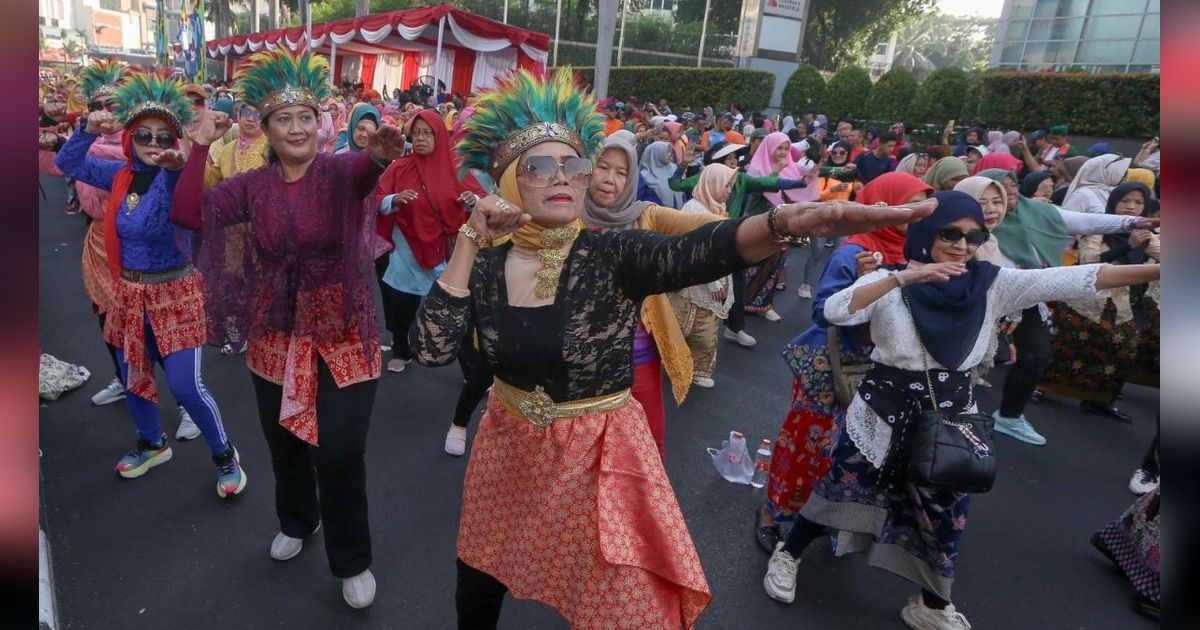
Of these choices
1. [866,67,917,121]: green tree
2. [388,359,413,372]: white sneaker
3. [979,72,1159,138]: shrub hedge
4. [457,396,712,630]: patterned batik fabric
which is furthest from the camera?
[866,67,917,121]: green tree

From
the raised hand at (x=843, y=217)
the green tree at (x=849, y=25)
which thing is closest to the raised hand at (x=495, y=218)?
the raised hand at (x=843, y=217)

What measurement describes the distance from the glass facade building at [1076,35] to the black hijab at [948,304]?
2121cm

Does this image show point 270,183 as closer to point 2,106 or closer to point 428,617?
point 428,617

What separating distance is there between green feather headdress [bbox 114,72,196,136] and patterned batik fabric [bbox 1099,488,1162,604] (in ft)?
16.2

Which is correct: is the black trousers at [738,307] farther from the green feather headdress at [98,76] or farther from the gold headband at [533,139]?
the green feather headdress at [98,76]

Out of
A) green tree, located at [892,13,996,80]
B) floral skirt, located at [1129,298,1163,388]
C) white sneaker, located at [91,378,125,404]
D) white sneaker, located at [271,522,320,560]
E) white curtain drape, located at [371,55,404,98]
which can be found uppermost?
green tree, located at [892,13,996,80]

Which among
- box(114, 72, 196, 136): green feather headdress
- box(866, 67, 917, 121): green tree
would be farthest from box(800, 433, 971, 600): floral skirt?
box(866, 67, 917, 121): green tree

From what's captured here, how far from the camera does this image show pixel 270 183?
261cm

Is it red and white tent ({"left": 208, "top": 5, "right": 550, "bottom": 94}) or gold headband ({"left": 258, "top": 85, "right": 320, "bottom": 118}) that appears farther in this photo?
red and white tent ({"left": 208, "top": 5, "right": 550, "bottom": 94})

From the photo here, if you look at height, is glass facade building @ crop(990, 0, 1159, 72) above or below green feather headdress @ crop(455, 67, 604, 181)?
above

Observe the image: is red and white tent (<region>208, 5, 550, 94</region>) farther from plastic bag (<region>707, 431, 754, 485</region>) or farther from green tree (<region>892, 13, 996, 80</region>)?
green tree (<region>892, 13, 996, 80</region>)

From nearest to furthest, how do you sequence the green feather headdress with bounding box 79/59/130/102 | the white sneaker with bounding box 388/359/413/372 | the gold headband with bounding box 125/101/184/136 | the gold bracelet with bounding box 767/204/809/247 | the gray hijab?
the gold bracelet with bounding box 767/204/809/247
the gold headband with bounding box 125/101/184/136
the gray hijab
the green feather headdress with bounding box 79/59/130/102
the white sneaker with bounding box 388/359/413/372

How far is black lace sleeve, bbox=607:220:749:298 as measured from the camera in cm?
160

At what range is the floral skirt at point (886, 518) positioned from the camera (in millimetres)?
2766
